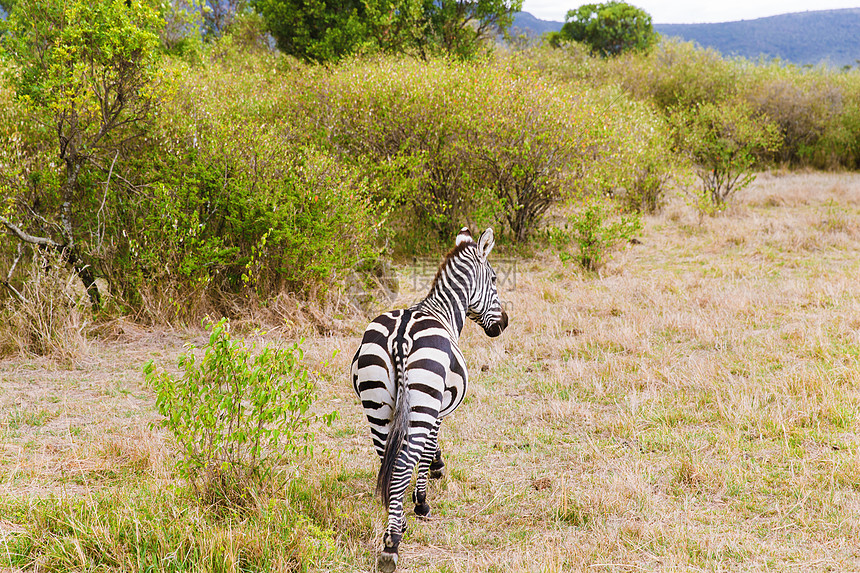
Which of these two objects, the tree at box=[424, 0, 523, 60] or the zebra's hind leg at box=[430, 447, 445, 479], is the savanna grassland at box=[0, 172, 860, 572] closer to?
the zebra's hind leg at box=[430, 447, 445, 479]

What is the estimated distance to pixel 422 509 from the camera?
12.2 ft

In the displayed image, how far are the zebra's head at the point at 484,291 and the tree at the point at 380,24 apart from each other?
53.3ft

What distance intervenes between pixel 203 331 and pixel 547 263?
6000 mm

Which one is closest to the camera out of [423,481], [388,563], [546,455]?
[388,563]

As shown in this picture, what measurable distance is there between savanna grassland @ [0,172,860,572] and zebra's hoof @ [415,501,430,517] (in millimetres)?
105

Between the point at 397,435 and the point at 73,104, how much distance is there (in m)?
5.91

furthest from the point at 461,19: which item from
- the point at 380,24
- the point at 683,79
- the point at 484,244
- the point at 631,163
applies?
the point at 484,244

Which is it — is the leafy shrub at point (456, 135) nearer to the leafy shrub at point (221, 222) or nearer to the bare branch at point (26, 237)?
the leafy shrub at point (221, 222)

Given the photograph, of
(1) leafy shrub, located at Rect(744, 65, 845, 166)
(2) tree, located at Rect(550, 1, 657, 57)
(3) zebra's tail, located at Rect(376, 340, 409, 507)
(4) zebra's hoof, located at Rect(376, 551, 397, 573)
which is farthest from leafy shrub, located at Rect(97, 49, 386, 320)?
(2) tree, located at Rect(550, 1, 657, 57)

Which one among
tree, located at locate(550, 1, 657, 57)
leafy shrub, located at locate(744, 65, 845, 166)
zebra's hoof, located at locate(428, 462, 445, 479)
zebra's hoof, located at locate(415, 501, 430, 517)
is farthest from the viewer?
tree, located at locate(550, 1, 657, 57)

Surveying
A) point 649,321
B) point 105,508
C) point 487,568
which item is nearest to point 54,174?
point 105,508

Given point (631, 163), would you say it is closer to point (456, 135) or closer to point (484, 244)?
point (456, 135)

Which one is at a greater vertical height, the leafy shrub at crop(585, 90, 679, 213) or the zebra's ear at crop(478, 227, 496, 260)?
the leafy shrub at crop(585, 90, 679, 213)

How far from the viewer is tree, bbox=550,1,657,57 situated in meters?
50.2
